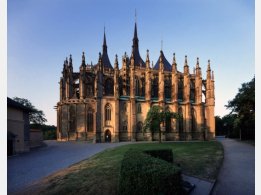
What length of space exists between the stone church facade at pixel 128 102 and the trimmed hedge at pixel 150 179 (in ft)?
113

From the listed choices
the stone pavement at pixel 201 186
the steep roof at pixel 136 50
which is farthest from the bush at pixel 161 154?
the steep roof at pixel 136 50

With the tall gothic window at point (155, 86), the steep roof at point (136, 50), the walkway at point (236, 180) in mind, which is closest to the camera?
the walkway at point (236, 180)

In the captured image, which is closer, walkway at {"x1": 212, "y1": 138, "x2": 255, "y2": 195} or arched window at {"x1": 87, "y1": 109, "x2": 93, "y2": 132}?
walkway at {"x1": 212, "y1": 138, "x2": 255, "y2": 195}

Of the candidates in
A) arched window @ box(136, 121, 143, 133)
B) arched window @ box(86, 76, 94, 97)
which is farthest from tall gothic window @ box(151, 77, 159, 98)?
arched window @ box(86, 76, 94, 97)

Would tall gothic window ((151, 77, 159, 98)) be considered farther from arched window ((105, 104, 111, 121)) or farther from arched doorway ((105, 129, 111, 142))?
arched doorway ((105, 129, 111, 142))

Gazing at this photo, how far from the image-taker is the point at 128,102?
43750 mm

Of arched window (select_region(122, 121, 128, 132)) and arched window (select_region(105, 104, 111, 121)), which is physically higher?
arched window (select_region(105, 104, 111, 121))

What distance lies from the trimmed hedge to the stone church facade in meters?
34.5

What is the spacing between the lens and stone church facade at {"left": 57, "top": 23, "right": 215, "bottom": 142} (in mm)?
42281

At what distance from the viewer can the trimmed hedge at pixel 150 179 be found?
593cm

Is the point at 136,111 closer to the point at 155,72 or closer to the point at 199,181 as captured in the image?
the point at 155,72

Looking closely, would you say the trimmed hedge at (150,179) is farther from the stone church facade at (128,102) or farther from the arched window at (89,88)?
the arched window at (89,88)

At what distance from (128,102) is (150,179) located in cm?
3763
